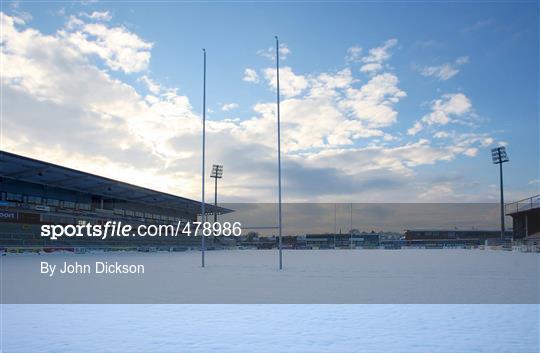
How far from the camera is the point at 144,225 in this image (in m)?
74.5

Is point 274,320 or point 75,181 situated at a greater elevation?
point 75,181

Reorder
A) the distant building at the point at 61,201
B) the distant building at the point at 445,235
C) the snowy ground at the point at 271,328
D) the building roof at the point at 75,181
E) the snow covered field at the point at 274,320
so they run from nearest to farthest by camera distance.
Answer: the snowy ground at the point at 271,328 < the snow covered field at the point at 274,320 < the building roof at the point at 75,181 < the distant building at the point at 61,201 < the distant building at the point at 445,235

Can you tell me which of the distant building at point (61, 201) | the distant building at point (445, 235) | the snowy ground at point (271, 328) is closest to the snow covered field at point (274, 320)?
the snowy ground at point (271, 328)

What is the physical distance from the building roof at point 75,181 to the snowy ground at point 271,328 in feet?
125

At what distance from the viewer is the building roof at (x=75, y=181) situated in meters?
45.2

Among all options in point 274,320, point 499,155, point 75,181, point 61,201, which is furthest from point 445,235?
point 274,320

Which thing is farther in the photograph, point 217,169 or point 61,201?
point 217,169

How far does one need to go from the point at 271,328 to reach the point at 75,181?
54.0 m

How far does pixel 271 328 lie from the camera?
8570 millimetres

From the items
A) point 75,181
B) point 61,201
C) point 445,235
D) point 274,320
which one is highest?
point 75,181

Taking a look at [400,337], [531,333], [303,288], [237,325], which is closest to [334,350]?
Answer: [400,337]

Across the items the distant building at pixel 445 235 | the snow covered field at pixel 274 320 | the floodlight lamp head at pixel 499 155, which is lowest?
the distant building at pixel 445 235

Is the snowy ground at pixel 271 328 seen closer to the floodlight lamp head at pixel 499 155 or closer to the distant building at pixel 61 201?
the distant building at pixel 61 201

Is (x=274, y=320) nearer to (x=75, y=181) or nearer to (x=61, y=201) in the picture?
(x=75, y=181)
